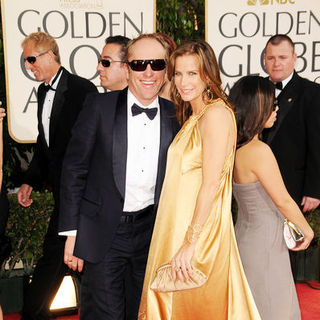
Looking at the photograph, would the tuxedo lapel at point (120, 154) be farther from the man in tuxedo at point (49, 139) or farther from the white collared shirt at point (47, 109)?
the white collared shirt at point (47, 109)

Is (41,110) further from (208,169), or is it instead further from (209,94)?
(208,169)

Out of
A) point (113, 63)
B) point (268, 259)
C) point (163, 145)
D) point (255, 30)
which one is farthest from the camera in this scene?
point (255, 30)

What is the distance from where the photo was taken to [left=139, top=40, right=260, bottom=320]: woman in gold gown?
93.2 inches

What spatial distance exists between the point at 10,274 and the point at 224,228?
2.65 m

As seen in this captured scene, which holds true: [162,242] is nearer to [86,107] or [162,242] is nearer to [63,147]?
[86,107]

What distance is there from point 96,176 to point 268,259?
1.08 m

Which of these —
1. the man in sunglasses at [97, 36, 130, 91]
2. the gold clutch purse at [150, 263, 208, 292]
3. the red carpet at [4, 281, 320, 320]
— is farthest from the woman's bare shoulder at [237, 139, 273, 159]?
the red carpet at [4, 281, 320, 320]

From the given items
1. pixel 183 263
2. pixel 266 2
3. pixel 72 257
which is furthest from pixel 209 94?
pixel 266 2

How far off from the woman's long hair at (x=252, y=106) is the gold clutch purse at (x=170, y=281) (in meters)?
0.78

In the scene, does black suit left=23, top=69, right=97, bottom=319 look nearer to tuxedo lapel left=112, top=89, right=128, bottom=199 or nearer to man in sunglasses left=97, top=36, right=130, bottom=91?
man in sunglasses left=97, top=36, right=130, bottom=91

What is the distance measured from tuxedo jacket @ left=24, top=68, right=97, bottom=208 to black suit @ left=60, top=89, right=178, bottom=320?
3.01ft

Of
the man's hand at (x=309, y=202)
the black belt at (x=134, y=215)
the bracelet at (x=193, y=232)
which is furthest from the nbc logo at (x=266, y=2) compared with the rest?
the bracelet at (x=193, y=232)

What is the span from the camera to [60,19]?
4.42 m

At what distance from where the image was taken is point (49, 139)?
364 cm
